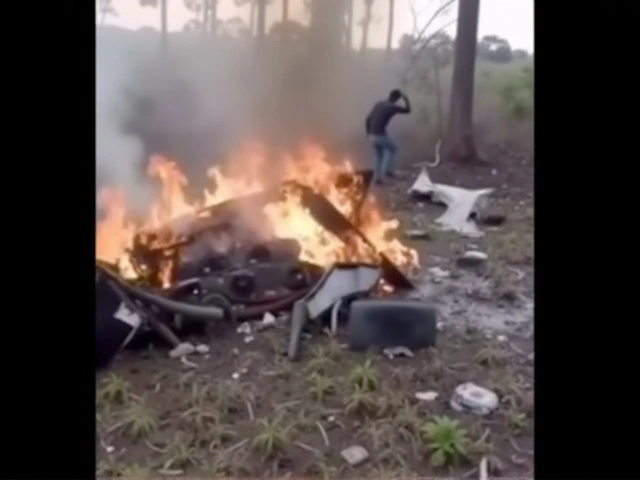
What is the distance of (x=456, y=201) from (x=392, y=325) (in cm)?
28

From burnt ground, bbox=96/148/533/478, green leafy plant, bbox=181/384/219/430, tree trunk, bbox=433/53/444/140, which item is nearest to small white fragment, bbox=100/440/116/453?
burnt ground, bbox=96/148/533/478

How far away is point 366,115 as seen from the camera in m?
1.64

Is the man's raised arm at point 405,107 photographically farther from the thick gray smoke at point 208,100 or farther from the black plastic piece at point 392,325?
the black plastic piece at point 392,325

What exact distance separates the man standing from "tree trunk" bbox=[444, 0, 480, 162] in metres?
0.09

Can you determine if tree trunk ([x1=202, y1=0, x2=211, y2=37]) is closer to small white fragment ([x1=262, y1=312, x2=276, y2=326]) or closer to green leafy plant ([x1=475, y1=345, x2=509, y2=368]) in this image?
small white fragment ([x1=262, y1=312, x2=276, y2=326])

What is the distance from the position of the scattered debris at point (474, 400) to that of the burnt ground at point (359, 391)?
0.04 ft

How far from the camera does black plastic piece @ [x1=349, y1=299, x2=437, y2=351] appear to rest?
1.59 metres

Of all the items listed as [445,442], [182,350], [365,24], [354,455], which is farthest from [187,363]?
[365,24]

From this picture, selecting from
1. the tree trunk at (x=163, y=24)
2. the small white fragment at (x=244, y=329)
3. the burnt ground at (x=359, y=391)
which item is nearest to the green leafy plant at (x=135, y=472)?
the burnt ground at (x=359, y=391)
